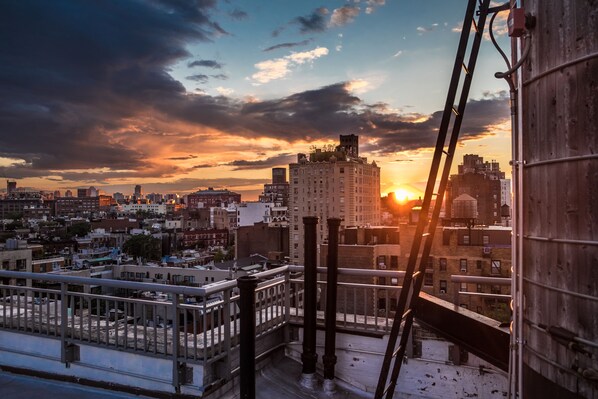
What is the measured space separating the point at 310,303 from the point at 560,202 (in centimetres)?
348

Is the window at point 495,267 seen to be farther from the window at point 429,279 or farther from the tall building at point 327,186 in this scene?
the tall building at point 327,186

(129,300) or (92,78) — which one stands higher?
(92,78)

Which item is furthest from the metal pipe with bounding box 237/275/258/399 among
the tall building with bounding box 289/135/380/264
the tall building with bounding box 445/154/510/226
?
the tall building with bounding box 289/135/380/264

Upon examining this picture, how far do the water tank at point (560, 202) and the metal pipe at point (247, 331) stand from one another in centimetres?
245

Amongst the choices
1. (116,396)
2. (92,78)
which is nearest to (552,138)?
(116,396)

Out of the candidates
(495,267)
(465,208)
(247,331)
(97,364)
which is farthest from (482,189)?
(247,331)

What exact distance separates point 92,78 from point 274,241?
53.7 meters

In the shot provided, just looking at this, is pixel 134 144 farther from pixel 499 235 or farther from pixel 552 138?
pixel 552 138

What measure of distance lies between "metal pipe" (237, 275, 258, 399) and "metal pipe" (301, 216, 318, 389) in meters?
1.49

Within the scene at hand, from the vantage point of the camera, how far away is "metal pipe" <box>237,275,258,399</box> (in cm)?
418

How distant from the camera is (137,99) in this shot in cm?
2555

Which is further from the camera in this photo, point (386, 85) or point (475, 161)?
point (475, 161)

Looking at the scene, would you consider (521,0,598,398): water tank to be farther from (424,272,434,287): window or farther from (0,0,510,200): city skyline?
(424,272,434,287): window

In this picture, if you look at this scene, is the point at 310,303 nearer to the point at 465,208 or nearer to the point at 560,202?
the point at 560,202
